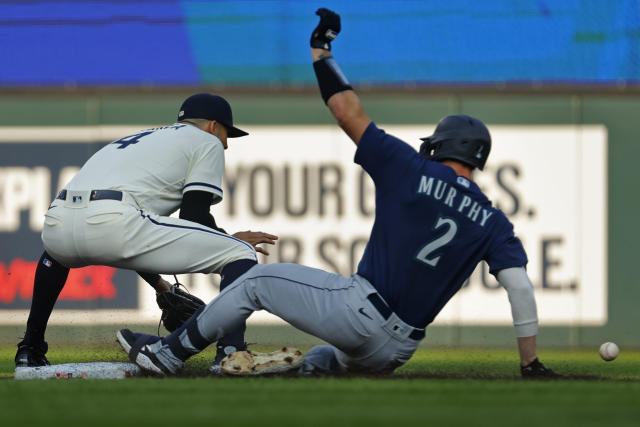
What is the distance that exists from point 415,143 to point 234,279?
5.68 meters

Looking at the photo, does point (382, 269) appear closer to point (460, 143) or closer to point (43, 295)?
point (460, 143)

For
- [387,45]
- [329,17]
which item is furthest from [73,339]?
[329,17]

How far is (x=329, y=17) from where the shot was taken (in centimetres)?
495

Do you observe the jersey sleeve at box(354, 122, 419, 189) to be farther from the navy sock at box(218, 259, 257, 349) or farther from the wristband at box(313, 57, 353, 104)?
the navy sock at box(218, 259, 257, 349)

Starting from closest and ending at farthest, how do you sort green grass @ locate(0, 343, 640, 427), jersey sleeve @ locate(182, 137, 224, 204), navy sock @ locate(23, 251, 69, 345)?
1. green grass @ locate(0, 343, 640, 427)
2. jersey sleeve @ locate(182, 137, 224, 204)
3. navy sock @ locate(23, 251, 69, 345)

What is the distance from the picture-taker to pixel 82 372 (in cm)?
506

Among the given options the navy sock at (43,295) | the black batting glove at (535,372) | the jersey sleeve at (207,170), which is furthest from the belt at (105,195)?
the black batting glove at (535,372)

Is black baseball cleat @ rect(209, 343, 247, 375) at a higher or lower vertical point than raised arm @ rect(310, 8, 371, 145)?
lower

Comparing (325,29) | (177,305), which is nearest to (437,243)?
(325,29)

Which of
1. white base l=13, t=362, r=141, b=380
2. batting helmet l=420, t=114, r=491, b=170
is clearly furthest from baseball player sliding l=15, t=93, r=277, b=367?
batting helmet l=420, t=114, r=491, b=170

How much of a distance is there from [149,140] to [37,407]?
6.80 feet

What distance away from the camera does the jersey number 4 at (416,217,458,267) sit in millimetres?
4738

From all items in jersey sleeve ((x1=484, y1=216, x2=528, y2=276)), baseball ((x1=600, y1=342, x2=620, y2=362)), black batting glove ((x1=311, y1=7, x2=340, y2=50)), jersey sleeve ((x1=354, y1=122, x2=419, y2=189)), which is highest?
black batting glove ((x1=311, y1=7, x2=340, y2=50))

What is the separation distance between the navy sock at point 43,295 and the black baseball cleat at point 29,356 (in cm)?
3
